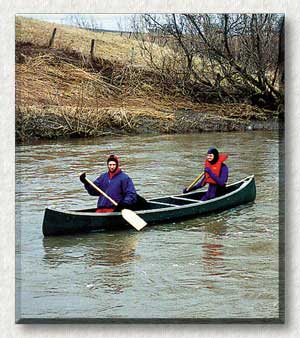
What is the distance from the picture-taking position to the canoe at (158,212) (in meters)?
4.37

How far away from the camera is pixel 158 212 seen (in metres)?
4.48

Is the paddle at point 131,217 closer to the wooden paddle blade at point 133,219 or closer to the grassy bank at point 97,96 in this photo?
the wooden paddle blade at point 133,219

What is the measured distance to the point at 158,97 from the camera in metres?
4.63

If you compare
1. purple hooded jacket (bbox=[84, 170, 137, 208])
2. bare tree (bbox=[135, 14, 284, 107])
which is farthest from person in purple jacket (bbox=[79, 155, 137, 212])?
bare tree (bbox=[135, 14, 284, 107])

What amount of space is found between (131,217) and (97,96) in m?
0.65

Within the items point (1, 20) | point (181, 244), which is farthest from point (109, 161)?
point (1, 20)

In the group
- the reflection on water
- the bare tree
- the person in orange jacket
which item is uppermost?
the bare tree

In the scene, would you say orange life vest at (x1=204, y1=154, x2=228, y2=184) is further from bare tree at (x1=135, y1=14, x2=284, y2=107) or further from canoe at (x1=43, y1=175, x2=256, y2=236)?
bare tree at (x1=135, y1=14, x2=284, y2=107)

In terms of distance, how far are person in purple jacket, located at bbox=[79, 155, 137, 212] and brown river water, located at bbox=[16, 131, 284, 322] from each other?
0.13 feet

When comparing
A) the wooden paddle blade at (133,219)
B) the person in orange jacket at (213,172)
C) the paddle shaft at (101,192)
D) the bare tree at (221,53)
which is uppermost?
the bare tree at (221,53)

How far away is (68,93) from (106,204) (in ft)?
1.98

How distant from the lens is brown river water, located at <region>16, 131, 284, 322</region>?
4.26 meters

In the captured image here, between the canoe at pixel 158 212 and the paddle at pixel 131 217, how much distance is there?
20 mm

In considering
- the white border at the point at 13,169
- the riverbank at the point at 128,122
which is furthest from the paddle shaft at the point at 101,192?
the white border at the point at 13,169
